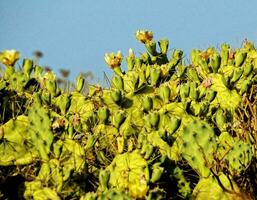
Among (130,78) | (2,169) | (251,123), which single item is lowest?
(2,169)

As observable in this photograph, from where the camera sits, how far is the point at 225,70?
5.98m

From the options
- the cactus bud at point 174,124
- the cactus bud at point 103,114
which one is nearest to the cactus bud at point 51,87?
the cactus bud at point 103,114

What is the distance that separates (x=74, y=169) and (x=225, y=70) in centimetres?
232

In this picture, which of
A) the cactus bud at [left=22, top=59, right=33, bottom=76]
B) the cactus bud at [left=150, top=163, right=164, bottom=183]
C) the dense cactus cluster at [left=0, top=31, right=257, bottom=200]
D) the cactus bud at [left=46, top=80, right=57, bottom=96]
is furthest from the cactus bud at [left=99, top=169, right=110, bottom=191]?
the cactus bud at [left=22, top=59, right=33, bottom=76]

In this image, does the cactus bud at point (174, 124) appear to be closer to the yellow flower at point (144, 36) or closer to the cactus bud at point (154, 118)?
the cactus bud at point (154, 118)

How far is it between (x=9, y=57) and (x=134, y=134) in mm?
1649

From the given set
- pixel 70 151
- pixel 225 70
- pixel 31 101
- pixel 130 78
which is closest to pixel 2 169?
pixel 70 151

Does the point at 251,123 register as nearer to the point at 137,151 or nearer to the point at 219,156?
the point at 219,156

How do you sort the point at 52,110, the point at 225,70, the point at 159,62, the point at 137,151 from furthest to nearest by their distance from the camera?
1. the point at 159,62
2. the point at 225,70
3. the point at 52,110
4. the point at 137,151

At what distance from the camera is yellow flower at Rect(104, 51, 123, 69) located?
5.96m

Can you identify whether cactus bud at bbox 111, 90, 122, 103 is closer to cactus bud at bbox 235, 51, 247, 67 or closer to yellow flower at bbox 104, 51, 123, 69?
yellow flower at bbox 104, 51, 123, 69

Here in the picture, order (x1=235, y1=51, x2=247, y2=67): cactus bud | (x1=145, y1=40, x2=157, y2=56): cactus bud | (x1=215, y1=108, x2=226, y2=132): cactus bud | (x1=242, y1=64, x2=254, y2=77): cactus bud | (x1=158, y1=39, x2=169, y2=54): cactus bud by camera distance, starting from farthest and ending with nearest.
→ 1. (x1=158, y1=39, x2=169, y2=54): cactus bud
2. (x1=145, y1=40, x2=157, y2=56): cactus bud
3. (x1=235, y1=51, x2=247, y2=67): cactus bud
4. (x1=242, y1=64, x2=254, y2=77): cactus bud
5. (x1=215, y1=108, x2=226, y2=132): cactus bud

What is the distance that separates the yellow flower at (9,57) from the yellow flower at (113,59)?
0.91 m

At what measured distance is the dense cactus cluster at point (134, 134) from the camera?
417 centimetres
